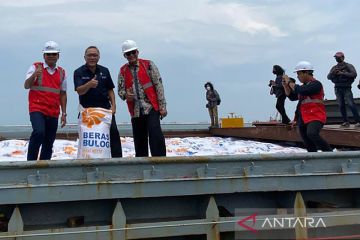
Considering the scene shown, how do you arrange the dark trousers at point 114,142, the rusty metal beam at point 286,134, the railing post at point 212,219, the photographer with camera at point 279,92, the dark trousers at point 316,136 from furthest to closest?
the photographer with camera at point 279,92
the rusty metal beam at point 286,134
the dark trousers at point 316,136
the dark trousers at point 114,142
the railing post at point 212,219

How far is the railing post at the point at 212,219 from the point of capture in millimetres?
3908

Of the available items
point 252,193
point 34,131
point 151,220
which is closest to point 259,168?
point 252,193

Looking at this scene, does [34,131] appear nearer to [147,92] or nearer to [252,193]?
[147,92]

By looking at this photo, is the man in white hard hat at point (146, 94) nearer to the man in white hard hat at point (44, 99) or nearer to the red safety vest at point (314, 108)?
the man in white hard hat at point (44, 99)

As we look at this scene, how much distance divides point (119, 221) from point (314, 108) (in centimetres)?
314

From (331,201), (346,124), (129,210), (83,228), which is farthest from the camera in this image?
(346,124)

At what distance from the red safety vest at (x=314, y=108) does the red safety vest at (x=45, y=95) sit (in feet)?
9.88

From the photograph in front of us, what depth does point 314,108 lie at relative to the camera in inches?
230

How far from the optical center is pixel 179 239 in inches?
157

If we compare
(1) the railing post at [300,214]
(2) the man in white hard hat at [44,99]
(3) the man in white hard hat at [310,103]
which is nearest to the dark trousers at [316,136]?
(3) the man in white hard hat at [310,103]

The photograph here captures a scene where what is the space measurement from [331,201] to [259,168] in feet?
2.90

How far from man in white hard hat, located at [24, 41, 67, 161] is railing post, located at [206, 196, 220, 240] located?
75.6 inches

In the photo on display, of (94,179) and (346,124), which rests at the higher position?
(346,124)

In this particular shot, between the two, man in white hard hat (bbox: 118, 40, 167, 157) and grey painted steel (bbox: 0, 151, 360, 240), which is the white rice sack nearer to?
man in white hard hat (bbox: 118, 40, 167, 157)
